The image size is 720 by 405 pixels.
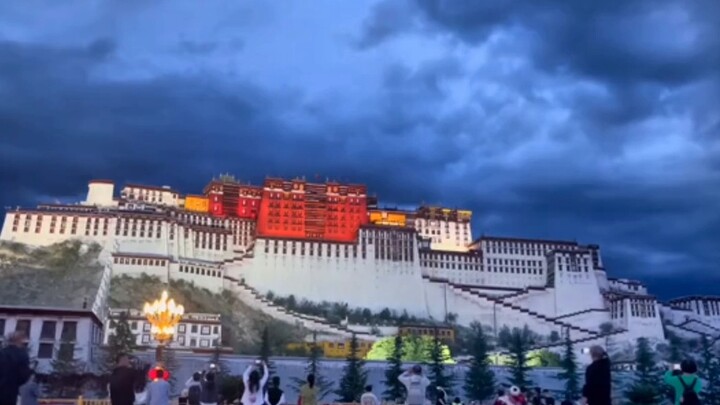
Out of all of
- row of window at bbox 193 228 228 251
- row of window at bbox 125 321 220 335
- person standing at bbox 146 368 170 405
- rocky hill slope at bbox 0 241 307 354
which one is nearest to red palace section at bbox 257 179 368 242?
row of window at bbox 193 228 228 251

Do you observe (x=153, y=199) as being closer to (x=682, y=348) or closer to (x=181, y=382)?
(x=181, y=382)

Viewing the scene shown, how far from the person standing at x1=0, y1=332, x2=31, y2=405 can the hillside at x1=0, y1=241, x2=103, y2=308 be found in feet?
171

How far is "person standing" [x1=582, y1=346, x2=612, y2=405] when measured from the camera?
21.8ft

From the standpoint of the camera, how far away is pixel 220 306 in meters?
62.4

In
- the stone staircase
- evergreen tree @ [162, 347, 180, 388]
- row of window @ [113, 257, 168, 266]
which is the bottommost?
evergreen tree @ [162, 347, 180, 388]

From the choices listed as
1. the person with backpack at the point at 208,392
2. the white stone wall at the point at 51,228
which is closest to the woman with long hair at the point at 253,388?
the person with backpack at the point at 208,392

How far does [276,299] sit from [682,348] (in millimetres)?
39301

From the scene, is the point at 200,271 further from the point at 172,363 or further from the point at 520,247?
the point at 520,247

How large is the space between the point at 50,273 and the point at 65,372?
32.6m

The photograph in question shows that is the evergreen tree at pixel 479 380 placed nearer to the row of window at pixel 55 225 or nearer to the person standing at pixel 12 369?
the person standing at pixel 12 369

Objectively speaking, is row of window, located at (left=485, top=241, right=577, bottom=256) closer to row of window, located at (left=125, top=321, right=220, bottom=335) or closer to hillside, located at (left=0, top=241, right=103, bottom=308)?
row of window, located at (left=125, top=321, right=220, bottom=335)

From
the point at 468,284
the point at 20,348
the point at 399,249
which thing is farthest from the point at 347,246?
the point at 20,348

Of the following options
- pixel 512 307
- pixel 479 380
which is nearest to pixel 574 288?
pixel 512 307

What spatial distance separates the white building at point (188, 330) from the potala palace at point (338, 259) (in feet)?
28.8
